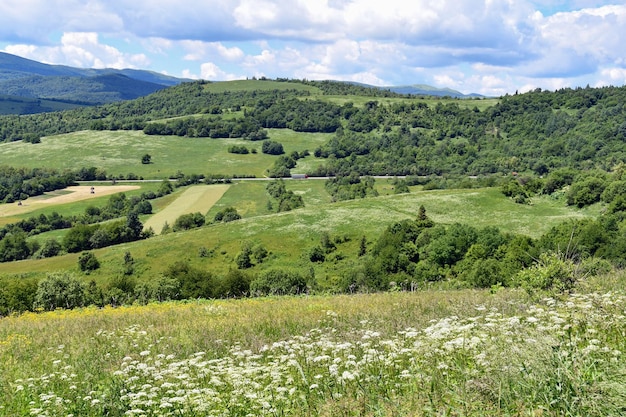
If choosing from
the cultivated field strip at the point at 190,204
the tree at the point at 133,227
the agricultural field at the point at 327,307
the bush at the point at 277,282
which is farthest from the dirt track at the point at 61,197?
the bush at the point at 277,282

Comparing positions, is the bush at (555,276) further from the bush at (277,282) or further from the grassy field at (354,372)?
the bush at (277,282)

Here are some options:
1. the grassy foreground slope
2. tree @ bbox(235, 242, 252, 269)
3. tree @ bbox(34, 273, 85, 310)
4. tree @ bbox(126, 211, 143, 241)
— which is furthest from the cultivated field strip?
tree @ bbox(34, 273, 85, 310)

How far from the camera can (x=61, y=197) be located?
15988 centimetres

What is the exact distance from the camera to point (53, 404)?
26.7 feet

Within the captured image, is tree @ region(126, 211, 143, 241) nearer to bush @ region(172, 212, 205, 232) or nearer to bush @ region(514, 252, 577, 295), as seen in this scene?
bush @ region(172, 212, 205, 232)

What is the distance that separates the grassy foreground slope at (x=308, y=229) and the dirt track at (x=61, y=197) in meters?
53.3

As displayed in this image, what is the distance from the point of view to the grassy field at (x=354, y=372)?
6180mm

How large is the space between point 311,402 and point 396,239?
7067cm

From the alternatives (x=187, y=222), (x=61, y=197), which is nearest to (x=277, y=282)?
(x=187, y=222)

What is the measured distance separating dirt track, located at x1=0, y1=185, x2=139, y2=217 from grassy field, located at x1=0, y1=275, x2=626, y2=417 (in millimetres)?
151447

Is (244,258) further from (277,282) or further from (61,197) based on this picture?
(61,197)

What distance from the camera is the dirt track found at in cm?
14612

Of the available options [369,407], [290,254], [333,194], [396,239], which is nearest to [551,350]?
[369,407]

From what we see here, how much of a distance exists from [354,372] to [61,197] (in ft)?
567
